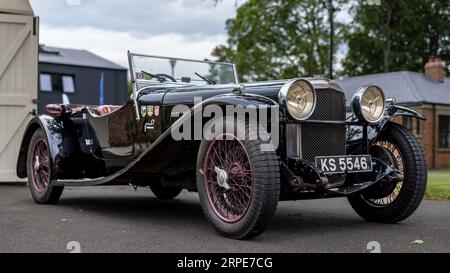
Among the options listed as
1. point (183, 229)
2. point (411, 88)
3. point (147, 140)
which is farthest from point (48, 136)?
point (411, 88)

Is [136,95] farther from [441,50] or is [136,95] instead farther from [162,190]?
[441,50]

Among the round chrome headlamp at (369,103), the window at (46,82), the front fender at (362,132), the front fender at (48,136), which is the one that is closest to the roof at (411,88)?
the window at (46,82)

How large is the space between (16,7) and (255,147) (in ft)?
22.7

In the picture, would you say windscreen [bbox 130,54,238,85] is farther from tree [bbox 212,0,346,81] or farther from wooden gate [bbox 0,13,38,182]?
tree [bbox 212,0,346,81]

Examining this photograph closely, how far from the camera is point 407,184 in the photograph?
197 inches

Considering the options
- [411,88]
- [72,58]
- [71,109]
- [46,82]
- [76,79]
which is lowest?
[71,109]

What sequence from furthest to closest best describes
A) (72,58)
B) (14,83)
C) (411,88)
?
(72,58) → (411,88) → (14,83)

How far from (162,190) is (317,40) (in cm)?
2694

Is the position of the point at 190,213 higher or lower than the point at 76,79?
lower

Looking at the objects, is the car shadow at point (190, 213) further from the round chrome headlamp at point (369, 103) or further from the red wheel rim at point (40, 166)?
the round chrome headlamp at point (369, 103)

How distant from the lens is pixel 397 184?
5070mm

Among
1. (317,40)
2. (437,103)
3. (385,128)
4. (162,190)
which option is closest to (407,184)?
(385,128)

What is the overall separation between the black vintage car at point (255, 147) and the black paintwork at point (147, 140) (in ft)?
0.04

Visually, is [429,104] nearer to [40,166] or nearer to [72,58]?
[40,166]
